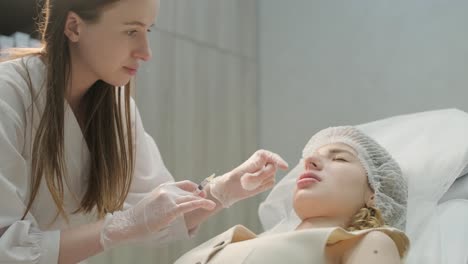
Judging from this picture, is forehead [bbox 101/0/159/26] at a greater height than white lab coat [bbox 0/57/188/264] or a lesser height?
greater

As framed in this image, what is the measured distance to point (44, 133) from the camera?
1.50 m

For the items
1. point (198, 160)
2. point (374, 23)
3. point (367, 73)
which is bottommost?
point (198, 160)

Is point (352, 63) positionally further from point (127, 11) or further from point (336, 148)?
point (127, 11)

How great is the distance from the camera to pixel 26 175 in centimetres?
147

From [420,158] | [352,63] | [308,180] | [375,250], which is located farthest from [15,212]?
[352,63]

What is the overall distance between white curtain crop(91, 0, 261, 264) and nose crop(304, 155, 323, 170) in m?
1.16

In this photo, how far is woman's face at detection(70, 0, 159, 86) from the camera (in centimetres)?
155

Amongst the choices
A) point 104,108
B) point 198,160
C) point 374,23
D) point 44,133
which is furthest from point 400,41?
point 44,133

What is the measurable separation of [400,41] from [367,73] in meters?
0.22

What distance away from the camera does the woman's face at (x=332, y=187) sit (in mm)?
1585

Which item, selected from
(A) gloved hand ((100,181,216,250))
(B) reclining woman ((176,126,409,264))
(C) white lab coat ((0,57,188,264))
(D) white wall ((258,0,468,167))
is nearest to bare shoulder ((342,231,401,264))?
(B) reclining woman ((176,126,409,264))

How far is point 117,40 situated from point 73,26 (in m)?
0.12

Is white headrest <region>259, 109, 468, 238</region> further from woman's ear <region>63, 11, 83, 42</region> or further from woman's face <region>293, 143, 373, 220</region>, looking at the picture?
woman's ear <region>63, 11, 83, 42</region>

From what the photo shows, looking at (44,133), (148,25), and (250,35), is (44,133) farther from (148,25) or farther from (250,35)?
(250,35)
